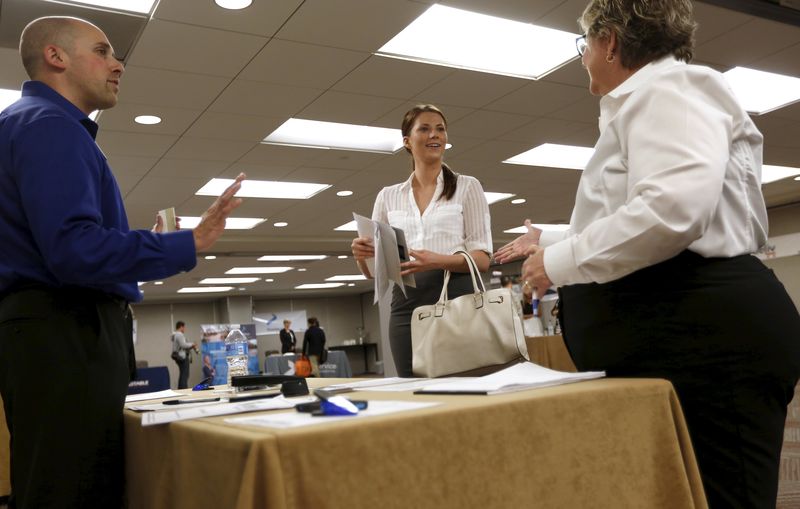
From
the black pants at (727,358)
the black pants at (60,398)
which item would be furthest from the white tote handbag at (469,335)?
the black pants at (60,398)

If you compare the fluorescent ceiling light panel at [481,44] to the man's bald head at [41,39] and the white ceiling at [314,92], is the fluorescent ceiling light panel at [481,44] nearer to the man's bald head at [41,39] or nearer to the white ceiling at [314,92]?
the white ceiling at [314,92]

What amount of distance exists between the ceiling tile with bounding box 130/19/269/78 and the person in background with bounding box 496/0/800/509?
348 centimetres

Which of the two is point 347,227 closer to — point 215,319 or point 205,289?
point 205,289

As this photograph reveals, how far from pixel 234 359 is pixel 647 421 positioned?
192 cm

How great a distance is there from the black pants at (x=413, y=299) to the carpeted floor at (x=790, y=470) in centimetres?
106

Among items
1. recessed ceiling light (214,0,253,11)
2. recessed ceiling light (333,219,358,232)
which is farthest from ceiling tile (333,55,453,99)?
recessed ceiling light (333,219,358,232)

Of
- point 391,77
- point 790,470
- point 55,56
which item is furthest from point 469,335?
point 391,77

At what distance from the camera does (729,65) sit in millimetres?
5234

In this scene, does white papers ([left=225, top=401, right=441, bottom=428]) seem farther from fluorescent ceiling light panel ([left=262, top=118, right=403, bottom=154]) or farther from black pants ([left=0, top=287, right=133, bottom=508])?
fluorescent ceiling light panel ([left=262, top=118, right=403, bottom=154])

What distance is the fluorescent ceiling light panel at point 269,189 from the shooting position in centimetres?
761

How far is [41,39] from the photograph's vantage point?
1.44 meters

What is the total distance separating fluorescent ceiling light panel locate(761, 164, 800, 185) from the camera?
354 inches

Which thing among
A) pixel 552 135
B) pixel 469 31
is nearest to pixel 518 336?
pixel 469 31

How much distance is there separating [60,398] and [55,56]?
A: 77 centimetres
